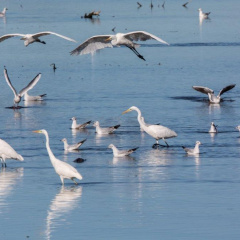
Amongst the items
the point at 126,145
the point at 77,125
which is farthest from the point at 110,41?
the point at 126,145

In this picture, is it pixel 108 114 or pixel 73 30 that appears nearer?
pixel 108 114

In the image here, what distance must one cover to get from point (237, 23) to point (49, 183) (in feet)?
167

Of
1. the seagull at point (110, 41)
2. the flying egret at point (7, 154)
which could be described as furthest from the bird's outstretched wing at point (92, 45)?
the flying egret at point (7, 154)

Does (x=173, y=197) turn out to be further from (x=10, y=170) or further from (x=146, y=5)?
(x=146, y=5)

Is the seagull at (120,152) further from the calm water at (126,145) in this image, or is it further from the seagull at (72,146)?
the seagull at (72,146)

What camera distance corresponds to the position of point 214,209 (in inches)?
625

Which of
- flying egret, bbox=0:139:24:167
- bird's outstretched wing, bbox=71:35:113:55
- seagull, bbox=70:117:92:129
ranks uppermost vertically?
bird's outstretched wing, bbox=71:35:113:55

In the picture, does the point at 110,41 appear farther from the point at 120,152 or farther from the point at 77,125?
the point at 120,152

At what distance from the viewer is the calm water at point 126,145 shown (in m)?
15.1

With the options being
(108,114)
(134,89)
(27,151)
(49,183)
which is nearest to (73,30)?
(134,89)

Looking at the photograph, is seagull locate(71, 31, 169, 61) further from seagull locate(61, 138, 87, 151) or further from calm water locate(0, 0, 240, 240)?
seagull locate(61, 138, 87, 151)

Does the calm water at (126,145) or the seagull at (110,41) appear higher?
the seagull at (110,41)

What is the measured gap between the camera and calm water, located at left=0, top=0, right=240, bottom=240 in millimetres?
15141

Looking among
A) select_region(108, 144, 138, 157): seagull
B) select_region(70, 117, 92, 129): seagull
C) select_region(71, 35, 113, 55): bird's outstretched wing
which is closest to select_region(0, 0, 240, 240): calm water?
select_region(108, 144, 138, 157): seagull
